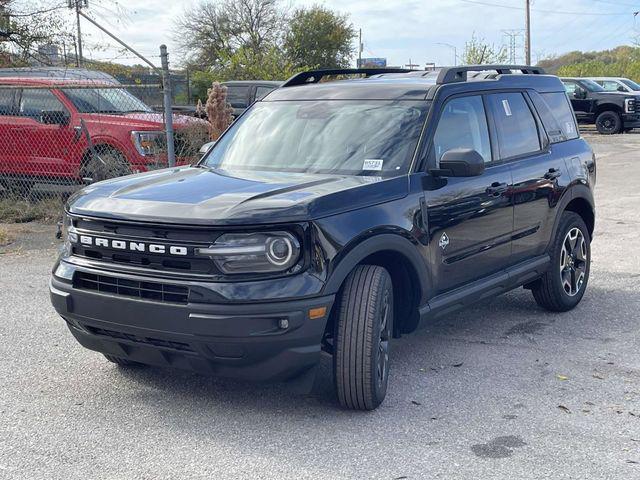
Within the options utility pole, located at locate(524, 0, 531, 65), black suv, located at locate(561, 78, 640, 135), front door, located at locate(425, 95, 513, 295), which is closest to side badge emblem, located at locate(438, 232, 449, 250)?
front door, located at locate(425, 95, 513, 295)

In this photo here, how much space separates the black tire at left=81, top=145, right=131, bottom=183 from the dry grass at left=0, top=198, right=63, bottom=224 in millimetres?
687

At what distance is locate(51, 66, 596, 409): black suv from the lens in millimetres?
4113

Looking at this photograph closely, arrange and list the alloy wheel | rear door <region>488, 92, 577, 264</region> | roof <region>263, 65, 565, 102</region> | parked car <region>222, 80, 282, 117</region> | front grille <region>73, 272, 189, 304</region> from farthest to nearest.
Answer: parked car <region>222, 80, 282, 117</region>
the alloy wheel
rear door <region>488, 92, 577, 264</region>
roof <region>263, 65, 565, 102</region>
front grille <region>73, 272, 189, 304</region>

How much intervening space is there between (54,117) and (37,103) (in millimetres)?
448

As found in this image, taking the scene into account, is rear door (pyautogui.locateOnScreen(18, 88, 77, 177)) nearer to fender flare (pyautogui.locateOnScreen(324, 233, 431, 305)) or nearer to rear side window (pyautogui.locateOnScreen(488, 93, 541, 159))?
rear side window (pyautogui.locateOnScreen(488, 93, 541, 159))

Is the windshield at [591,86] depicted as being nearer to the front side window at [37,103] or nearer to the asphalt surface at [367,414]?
the front side window at [37,103]

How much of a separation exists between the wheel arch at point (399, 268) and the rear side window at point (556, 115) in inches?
87.2

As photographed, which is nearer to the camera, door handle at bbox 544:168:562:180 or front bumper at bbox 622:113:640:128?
door handle at bbox 544:168:562:180

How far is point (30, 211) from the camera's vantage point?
36.3 feet

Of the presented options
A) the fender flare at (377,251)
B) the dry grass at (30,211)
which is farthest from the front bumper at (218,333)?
the dry grass at (30,211)

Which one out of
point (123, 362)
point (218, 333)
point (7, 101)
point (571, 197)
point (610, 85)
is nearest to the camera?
point (218, 333)

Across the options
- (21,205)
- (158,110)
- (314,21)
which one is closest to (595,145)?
(158,110)

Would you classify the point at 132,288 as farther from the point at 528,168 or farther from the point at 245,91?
the point at 245,91

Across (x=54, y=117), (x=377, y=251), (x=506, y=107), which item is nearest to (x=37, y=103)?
(x=54, y=117)
